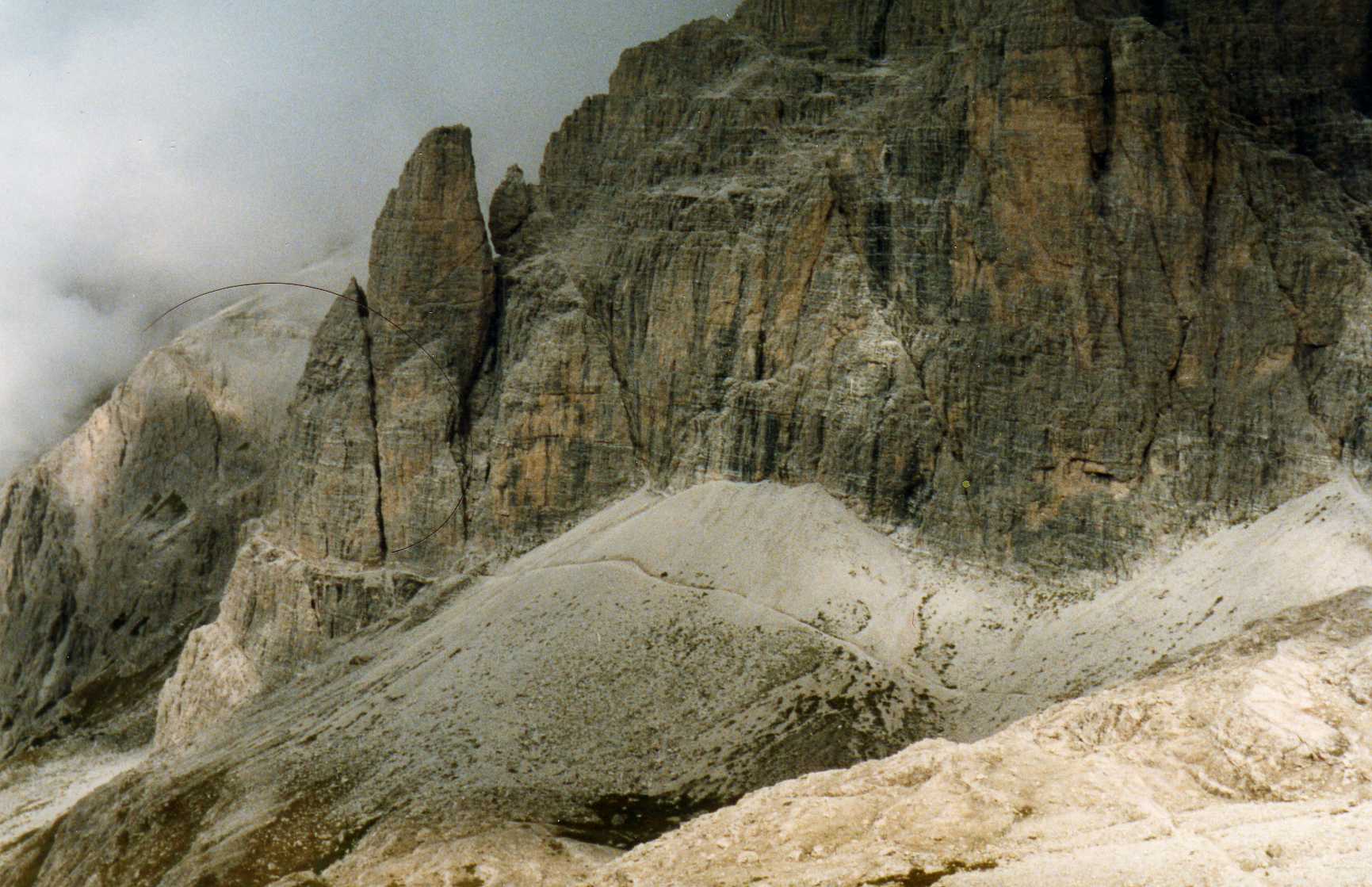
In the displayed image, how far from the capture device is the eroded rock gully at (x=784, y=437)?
172ft

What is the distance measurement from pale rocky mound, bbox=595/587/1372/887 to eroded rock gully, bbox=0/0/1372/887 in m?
6.69

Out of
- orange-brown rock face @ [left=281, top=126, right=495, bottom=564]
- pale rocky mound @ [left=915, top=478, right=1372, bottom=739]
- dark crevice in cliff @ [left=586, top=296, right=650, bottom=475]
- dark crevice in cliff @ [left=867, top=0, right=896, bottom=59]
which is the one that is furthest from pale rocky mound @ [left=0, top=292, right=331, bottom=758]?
pale rocky mound @ [left=915, top=478, right=1372, bottom=739]

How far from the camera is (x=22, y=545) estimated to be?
330 ft

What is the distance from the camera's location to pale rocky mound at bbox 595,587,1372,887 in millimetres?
26641

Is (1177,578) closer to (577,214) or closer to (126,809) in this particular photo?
(577,214)

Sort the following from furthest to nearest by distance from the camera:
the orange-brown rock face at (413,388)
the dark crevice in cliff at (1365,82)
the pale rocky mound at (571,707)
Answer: the orange-brown rock face at (413,388) < the dark crevice in cliff at (1365,82) < the pale rocky mound at (571,707)

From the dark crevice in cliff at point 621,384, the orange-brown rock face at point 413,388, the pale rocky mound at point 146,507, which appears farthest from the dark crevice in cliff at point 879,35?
the pale rocky mound at point 146,507

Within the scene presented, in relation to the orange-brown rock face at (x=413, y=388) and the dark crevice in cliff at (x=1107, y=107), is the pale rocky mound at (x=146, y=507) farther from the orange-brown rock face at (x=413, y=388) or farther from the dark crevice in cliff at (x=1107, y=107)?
the dark crevice in cliff at (x=1107, y=107)

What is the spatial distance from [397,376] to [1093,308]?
36368 mm

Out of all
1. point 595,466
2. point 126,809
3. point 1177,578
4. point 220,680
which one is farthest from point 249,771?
point 1177,578

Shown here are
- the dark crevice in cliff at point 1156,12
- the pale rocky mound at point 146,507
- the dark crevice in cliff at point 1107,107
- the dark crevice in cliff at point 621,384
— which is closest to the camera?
the dark crevice in cliff at point 1107,107

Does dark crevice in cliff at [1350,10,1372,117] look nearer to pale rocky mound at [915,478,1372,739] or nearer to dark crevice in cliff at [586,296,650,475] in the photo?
pale rocky mound at [915,478,1372,739]

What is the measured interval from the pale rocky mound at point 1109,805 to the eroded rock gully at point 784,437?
669 centimetres

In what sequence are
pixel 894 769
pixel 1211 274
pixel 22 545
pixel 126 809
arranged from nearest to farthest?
pixel 894 769 < pixel 1211 274 < pixel 126 809 < pixel 22 545
